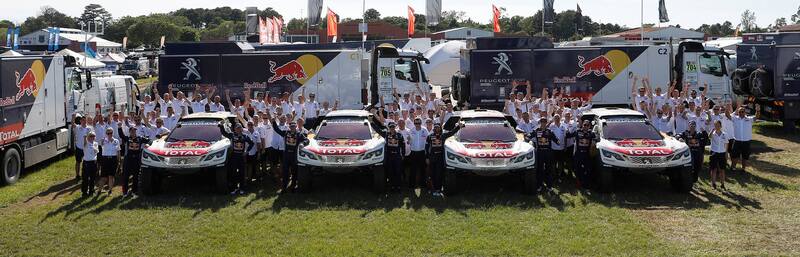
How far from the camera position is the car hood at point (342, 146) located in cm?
1372

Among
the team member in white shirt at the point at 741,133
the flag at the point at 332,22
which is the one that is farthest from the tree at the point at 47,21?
the team member in white shirt at the point at 741,133

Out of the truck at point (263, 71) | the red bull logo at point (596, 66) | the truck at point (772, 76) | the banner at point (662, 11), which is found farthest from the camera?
the banner at point (662, 11)

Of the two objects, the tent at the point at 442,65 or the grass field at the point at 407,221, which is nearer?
the grass field at the point at 407,221

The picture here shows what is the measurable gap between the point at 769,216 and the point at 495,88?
10.5 m

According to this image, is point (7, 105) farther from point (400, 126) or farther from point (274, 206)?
point (400, 126)

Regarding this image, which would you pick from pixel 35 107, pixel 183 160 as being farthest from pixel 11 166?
pixel 183 160

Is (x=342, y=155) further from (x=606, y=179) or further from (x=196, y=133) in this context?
(x=606, y=179)

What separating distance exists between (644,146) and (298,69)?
1047 cm

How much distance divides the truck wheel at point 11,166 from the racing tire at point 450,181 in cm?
901

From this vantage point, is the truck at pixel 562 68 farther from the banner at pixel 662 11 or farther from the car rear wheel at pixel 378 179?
the banner at pixel 662 11

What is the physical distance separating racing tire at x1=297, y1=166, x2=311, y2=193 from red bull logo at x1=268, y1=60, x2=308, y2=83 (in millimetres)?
7575

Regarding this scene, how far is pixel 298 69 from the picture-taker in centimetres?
2102

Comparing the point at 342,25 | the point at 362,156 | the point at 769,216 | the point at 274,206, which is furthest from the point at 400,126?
the point at 342,25

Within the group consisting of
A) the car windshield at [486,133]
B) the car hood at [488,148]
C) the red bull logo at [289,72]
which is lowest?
the car hood at [488,148]
